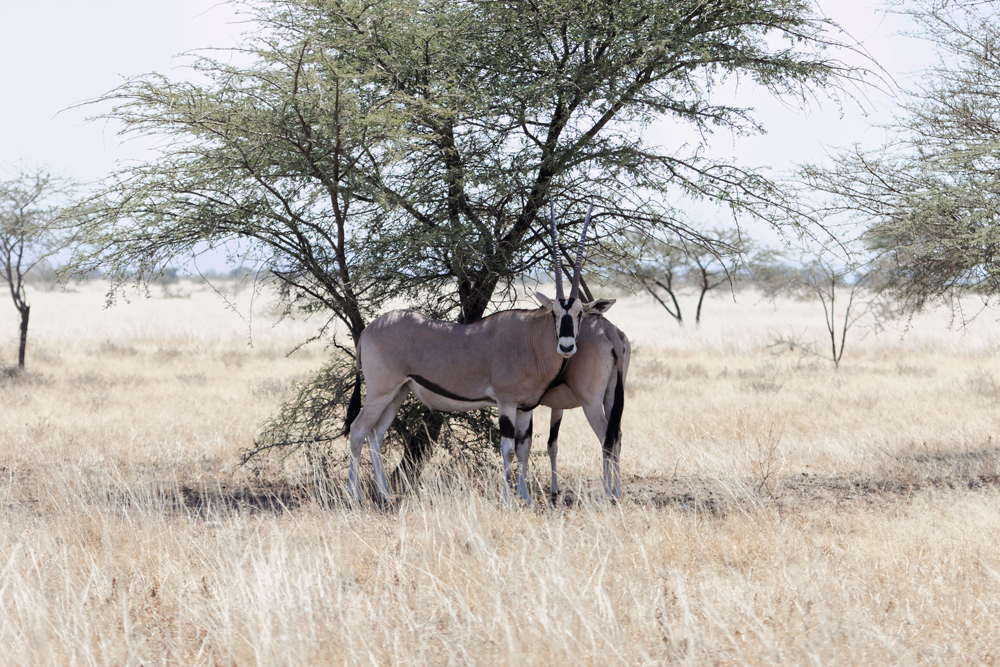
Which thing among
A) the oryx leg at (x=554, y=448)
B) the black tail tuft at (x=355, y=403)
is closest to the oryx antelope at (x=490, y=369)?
the black tail tuft at (x=355, y=403)

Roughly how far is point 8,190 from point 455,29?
15.8 metres

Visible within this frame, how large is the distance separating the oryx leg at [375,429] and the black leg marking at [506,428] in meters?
1.15

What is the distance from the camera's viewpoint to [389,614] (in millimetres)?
4883

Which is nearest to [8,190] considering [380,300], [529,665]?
[380,300]

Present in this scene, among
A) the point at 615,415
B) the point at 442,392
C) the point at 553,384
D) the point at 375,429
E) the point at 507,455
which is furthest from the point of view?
the point at 375,429

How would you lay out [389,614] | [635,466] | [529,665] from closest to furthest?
[529,665] < [389,614] < [635,466]

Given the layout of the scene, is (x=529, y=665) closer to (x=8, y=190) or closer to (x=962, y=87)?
(x=962, y=87)

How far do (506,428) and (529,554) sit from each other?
2.07 m

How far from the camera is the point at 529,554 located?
603 centimetres

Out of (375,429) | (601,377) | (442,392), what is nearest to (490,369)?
(442,392)

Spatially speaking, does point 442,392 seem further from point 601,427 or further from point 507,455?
point 601,427

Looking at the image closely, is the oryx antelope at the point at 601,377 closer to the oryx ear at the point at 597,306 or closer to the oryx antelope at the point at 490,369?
the oryx antelope at the point at 490,369

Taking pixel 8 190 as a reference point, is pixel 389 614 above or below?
below

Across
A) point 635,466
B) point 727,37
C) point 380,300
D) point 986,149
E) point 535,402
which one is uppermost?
point 727,37
